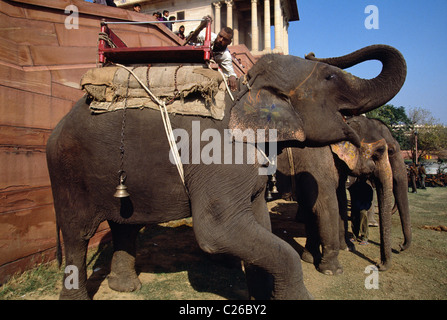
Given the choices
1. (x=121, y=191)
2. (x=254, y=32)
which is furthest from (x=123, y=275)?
(x=254, y=32)

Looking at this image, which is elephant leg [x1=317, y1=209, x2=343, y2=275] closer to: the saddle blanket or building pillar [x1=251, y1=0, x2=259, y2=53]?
the saddle blanket

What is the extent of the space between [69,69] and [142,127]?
3371 mm

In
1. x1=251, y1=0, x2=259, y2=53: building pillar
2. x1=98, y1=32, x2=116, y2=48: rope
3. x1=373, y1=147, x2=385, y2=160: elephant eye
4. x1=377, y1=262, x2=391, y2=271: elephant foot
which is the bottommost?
x1=377, y1=262, x2=391, y2=271: elephant foot

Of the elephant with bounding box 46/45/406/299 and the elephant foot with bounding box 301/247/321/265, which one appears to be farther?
the elephant foot with bounding box 301/247/321/265

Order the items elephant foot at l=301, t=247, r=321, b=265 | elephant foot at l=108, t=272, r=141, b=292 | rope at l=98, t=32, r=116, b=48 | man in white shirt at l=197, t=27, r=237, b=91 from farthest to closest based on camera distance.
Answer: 1. elephant foot at l=301, t=247, r=321, b=265
2. man in white shirt at l=197, t=27, r=237, b=91
3. elephant foot at l=108, t=272, r=141, b=292
4. rope at l=98, t=32, r=116, b=48

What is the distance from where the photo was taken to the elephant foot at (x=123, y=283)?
3.91 metres

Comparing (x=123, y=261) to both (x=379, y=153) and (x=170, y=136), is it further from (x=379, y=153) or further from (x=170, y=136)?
(x=379, y=153)

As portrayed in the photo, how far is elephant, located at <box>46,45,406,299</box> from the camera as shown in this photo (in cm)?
261

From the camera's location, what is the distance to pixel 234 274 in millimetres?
4488

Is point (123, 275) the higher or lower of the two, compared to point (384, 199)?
lower

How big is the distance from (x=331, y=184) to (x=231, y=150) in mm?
3062

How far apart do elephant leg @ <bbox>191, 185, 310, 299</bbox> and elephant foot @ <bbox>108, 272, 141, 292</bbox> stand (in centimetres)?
195

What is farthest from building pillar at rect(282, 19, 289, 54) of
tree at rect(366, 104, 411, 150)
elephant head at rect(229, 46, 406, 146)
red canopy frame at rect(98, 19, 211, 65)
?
elephant head at rect(229, 46, 406, 146)
